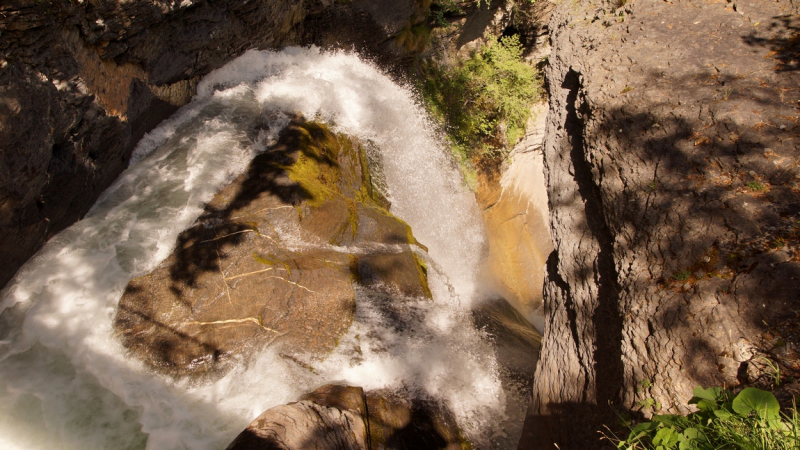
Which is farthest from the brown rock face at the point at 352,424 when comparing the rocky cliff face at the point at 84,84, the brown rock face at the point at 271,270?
the rocky cliff face at the point at 84,84

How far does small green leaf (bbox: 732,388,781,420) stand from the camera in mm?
1801

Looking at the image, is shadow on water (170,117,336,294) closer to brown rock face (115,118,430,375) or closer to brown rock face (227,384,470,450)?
brown rock face (115,118,430,375)

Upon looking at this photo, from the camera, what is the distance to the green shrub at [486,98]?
8008mm

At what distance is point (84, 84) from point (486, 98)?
6.47 m

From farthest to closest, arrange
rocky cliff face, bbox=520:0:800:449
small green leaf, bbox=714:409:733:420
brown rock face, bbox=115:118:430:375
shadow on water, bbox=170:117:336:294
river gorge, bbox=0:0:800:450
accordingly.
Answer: shadow on water, bbox=170:117:336:294
brown rock face, bbox=115:118:430:375
river gorge, bbox=0:0:800:450
rocky cliff face, bbox=520:0:800:449
small green leaf, bbox=714:409:733:420

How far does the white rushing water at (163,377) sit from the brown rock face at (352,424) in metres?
0.18

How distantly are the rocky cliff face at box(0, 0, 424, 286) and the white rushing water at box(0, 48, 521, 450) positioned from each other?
28 cm

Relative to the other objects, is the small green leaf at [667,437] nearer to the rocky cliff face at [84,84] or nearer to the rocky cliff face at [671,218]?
the rocky cliff face at [671,218]

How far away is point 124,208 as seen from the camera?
4672 millimetres

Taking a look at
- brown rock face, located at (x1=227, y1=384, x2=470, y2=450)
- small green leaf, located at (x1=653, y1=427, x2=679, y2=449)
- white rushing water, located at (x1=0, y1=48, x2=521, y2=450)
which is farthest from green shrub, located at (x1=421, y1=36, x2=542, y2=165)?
small green leaf, located at (x1=653, y1=427, x2=679, y2=449)

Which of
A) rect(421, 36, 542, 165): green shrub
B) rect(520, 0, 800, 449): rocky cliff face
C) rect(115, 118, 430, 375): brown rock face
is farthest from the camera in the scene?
rect(421, 36, 542, 165): green shrub

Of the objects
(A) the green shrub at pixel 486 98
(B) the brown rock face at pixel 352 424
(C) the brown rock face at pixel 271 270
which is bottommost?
(B) the brown rock face at pixel 352 424

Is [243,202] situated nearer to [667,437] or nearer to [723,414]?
[667,437]

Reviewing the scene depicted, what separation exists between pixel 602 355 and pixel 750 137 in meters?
1.96
